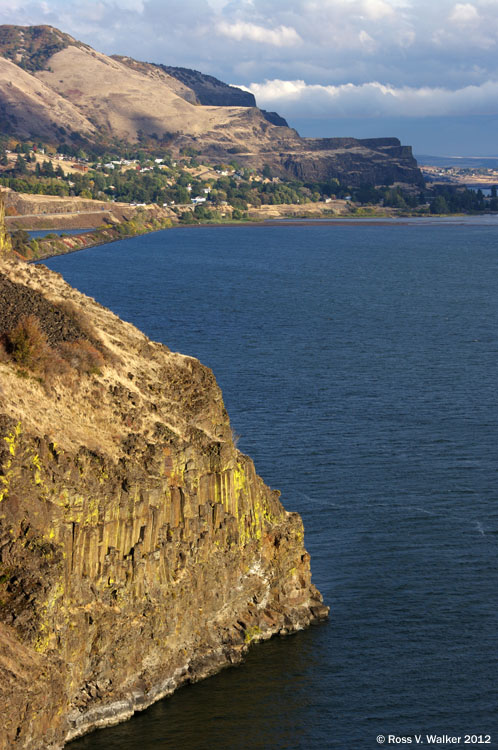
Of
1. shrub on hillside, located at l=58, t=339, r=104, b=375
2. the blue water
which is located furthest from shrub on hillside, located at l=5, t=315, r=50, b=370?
the blue water

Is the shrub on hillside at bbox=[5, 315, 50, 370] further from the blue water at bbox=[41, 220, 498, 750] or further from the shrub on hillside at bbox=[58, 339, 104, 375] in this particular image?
the blue water at bbox=[41, 220, 498, 750]

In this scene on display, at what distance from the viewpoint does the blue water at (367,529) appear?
1699 inches

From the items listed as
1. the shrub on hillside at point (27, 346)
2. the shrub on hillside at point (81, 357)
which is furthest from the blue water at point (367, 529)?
the shrub on hillside at point (27, 346)

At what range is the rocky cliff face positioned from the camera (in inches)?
1555

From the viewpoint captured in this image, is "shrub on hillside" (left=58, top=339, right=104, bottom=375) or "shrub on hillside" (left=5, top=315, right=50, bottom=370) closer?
"shrub on hillside" (left=5, top=315, right=50, bottom=370)

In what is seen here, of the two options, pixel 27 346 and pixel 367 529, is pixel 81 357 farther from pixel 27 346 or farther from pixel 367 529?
pixel 367 529

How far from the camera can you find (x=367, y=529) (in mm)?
59094

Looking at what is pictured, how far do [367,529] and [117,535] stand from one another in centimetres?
1921

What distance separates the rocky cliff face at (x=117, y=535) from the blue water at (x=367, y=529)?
5.87 feet

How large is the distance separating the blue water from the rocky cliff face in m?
1.79

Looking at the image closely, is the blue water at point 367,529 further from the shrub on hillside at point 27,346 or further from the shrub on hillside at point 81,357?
the shrub on hillside at point 27,346

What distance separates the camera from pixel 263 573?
50.6 m

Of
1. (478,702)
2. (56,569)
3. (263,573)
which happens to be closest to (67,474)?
(56,569)

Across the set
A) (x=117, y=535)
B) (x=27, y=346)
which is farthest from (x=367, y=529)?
(x=27, y=346)
